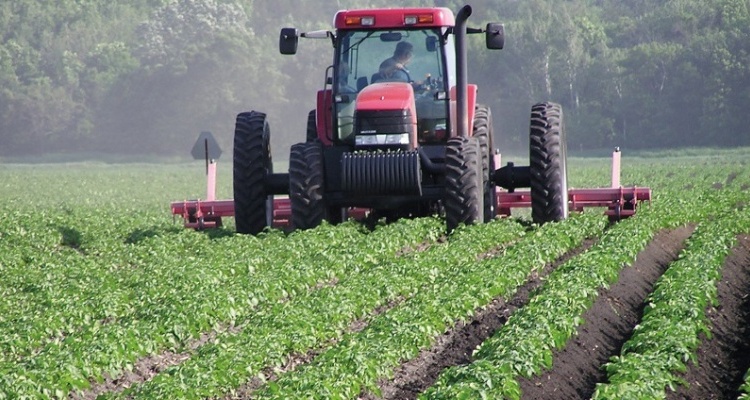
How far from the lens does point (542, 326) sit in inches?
390

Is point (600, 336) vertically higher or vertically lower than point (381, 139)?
lower

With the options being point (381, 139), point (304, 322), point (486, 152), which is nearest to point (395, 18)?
point (381, 139)

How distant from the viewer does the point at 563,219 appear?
17234mm

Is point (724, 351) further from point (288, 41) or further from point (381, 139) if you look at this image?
point (288, 41)

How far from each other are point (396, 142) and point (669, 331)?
6.49 meters

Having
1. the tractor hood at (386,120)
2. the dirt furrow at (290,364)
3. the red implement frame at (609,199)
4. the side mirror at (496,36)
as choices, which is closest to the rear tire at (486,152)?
the red implement frame at (609,199)

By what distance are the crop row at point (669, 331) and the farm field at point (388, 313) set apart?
24 millimetres

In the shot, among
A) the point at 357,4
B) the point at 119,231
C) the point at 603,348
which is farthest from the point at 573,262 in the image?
the point at 357,4

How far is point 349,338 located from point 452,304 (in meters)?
1.51

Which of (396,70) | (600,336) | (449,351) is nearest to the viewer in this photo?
(449,351)

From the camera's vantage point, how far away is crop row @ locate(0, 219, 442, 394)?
930cm

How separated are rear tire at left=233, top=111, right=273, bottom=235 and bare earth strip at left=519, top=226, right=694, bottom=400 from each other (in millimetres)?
5100

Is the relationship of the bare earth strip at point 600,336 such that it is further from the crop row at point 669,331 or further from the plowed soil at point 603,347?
the crop row at point 669,331

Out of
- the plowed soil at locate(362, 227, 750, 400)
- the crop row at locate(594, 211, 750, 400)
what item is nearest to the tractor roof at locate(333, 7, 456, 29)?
the plowed soil at locate(362, 227, 750, 400)
